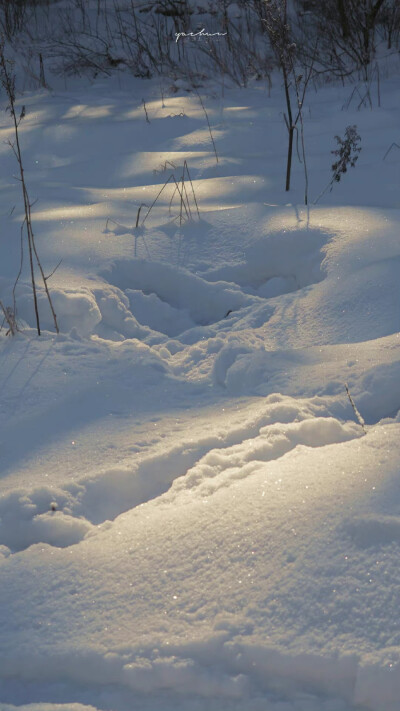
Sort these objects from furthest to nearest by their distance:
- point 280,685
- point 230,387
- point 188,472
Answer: point 230,387
point 188,472
point 280,685

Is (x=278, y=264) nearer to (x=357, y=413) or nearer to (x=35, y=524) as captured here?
(x=357, y=413)

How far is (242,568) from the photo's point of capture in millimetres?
1139

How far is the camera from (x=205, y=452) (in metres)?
1.52

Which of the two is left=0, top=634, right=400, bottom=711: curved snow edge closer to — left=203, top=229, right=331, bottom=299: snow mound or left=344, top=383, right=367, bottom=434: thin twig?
left=344, top=383, right=367, bottom=434: thin twig

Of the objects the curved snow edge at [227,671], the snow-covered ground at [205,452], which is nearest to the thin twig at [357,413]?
the snow-covered ground at [205,452]

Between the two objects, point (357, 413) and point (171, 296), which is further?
point (171, 296)

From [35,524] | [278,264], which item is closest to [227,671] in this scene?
[35,524]

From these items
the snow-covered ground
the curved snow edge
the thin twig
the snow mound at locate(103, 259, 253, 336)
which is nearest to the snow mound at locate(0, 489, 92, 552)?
the snow-covered ground

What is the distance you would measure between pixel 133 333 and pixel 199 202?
3.57 feet

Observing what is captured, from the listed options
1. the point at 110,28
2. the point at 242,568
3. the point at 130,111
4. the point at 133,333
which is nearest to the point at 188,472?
the point at 242,568

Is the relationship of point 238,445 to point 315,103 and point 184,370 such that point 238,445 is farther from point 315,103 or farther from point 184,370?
point 315,103

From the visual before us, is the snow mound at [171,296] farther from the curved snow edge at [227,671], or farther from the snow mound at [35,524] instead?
the curved snow edge at [227,671]

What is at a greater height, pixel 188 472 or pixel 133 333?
pixel 133 333

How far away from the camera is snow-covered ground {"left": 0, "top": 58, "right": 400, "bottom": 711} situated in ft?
3.35
